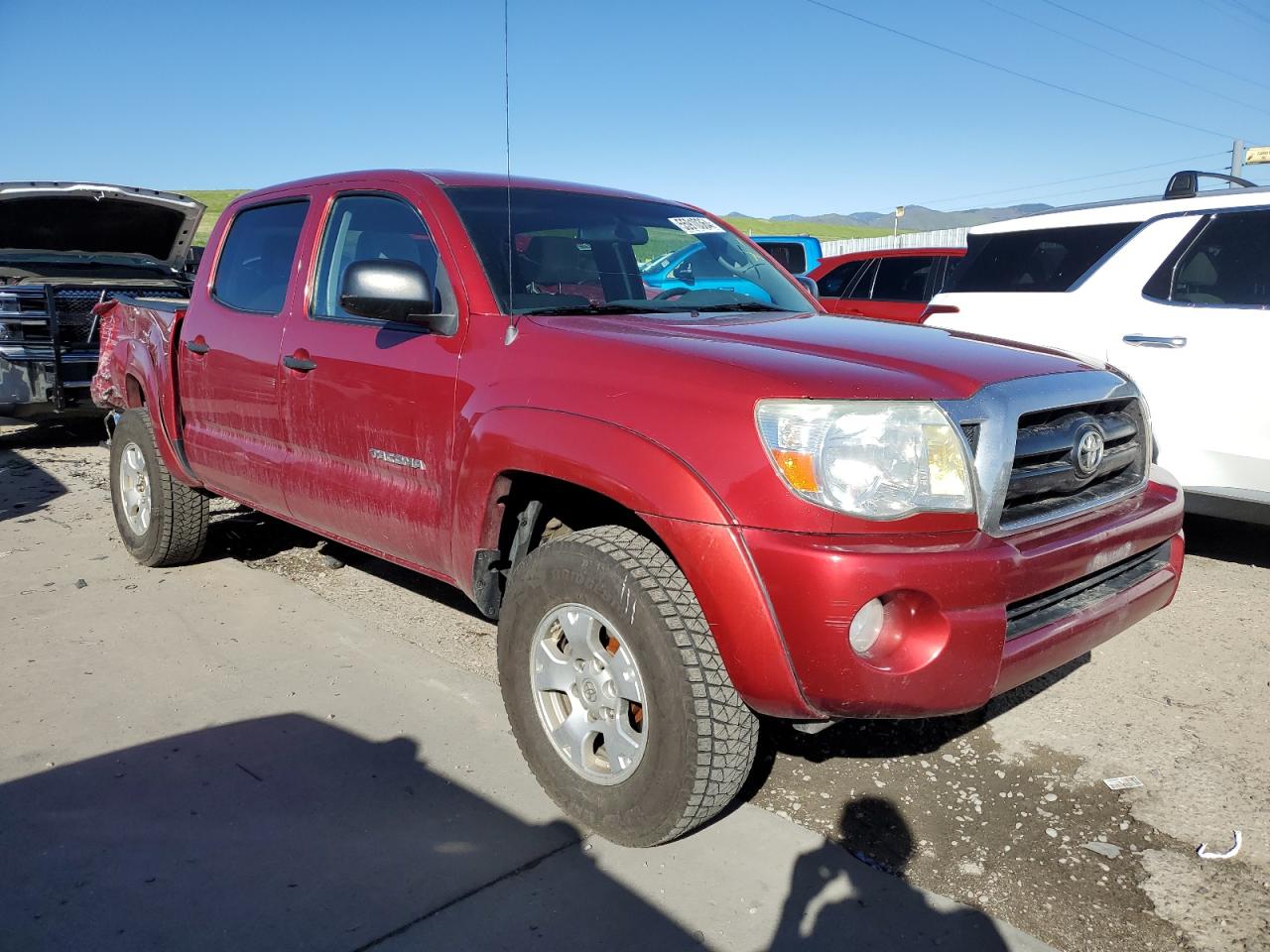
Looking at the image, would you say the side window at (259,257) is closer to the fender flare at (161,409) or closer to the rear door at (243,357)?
the rear door at (243,357)

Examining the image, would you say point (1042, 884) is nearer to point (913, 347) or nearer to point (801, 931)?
point (801, 931)

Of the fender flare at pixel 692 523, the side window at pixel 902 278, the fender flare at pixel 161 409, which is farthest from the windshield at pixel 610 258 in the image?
the side window at pixel 902 278

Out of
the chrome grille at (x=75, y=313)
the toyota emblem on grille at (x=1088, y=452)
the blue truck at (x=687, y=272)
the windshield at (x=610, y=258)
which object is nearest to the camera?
the toyota emblem on grille at (x=1088, y=452)

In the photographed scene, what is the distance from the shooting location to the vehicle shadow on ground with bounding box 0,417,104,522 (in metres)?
6.61

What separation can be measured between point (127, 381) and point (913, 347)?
4.25 metres

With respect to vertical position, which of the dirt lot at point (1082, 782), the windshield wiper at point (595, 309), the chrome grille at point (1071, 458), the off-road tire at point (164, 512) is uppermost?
the windshield wiper at point (595, 309)

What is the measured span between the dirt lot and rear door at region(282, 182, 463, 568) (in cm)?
81

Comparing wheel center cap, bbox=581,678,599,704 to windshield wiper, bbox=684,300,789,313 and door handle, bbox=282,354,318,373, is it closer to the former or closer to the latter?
windshield wiper, bbox=684,300,789,313

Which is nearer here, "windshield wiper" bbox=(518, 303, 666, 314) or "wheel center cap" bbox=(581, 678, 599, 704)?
"wheel center cap" bbox=(581, 678, 599, 704)

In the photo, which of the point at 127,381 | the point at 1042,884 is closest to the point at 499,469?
the point at 1042,884

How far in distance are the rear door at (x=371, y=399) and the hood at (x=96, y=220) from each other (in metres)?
5.31

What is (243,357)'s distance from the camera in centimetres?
404

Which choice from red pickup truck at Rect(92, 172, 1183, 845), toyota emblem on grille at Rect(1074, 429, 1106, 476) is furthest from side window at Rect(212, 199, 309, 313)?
toyota emblem on grille at Rect(1074, 429, 1106, 476)

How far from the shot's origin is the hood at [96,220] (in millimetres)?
7773
